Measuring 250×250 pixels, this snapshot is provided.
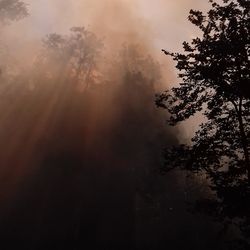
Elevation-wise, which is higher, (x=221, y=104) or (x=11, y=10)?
(x=11, y=10)

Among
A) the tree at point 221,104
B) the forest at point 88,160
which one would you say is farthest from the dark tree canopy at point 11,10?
the tree at point 221,104

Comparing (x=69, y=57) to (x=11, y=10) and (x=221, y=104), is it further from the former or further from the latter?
(x=221, y=104)

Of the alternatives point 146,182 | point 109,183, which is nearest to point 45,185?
point 109,183

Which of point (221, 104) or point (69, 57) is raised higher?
point (69, 57)

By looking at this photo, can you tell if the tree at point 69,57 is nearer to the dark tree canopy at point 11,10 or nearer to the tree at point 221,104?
the dark tree canopy at point 11,10

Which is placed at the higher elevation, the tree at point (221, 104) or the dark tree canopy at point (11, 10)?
the dark tree canopy at point (11, 10)

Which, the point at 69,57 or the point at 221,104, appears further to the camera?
the point at 69,57

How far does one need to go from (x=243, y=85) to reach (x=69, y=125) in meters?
35.3

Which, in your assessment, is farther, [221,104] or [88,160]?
[88,160]

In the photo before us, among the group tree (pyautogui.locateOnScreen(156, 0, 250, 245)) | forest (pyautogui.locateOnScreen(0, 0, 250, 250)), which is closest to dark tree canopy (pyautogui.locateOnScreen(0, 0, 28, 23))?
forest (pyautogui.locateOnScreen(0, 0, 250, 250))

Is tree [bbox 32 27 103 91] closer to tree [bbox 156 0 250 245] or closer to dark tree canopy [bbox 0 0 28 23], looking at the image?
dark tree canopy [bbox 0 0 28 23]

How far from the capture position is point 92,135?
45.3 m

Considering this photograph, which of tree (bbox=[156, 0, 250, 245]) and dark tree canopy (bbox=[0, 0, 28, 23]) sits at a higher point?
dark tree canopy (bbox=[0, 0, 28, 23])

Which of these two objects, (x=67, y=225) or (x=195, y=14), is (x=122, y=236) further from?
(x=195, y=14)
